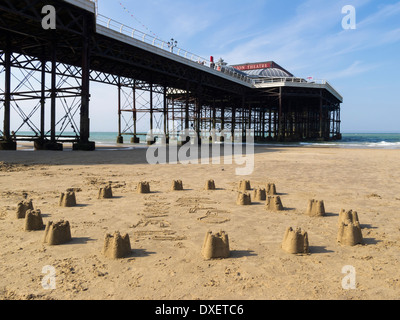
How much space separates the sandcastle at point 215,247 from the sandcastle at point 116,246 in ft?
3.70

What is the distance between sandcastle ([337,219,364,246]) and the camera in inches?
191

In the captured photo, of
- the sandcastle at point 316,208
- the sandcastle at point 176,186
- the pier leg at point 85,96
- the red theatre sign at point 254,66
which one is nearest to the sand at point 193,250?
the sandcastle at point 316,208

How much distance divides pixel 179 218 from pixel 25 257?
2922mm

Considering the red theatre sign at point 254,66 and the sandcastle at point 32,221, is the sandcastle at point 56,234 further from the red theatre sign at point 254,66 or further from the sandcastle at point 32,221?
the red theatre sign at point 254,66

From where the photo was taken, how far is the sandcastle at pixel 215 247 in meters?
4.26

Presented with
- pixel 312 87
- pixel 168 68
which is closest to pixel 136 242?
pixel 168 68

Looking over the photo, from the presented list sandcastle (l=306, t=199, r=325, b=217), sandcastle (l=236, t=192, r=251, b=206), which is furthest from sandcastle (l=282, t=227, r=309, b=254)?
sandcastle (l=236, t=192, r=251, b=206)

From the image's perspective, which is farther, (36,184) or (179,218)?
(36,184)

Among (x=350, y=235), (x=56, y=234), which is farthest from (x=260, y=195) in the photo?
(x=56, y=234)

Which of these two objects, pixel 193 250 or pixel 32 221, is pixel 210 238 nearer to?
pixel 193 250

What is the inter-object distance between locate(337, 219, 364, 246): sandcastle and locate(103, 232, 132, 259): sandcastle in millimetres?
3392

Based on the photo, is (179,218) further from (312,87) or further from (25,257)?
(312,87)

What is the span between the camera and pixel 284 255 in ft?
14.5
